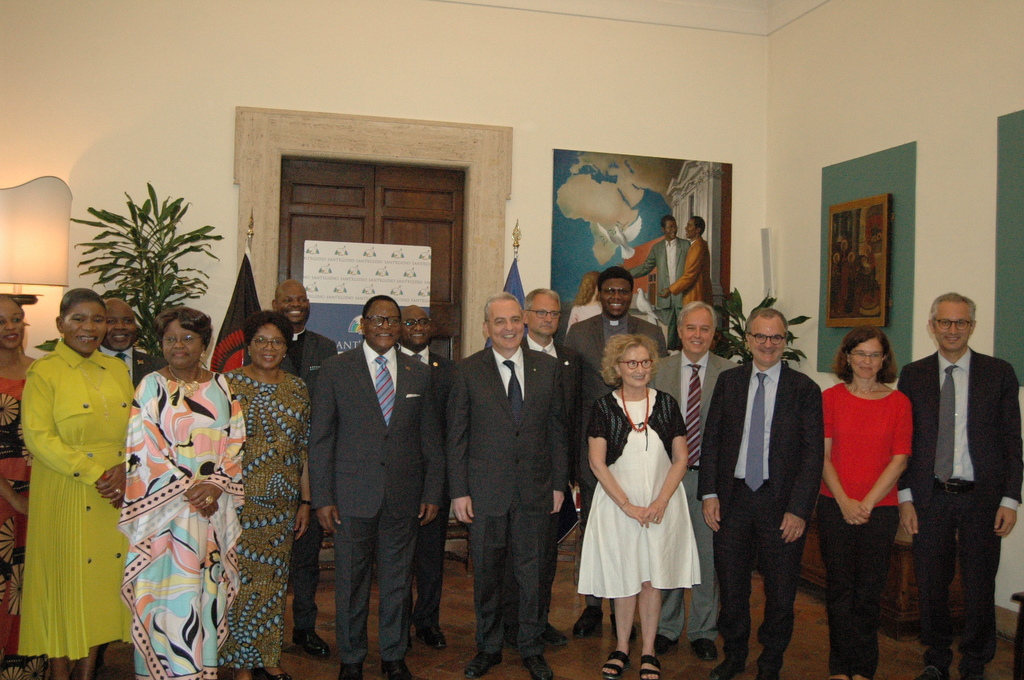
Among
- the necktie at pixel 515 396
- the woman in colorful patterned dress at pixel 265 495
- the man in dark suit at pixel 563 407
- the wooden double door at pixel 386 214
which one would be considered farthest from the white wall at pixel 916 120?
the woman in colorful patterned dress at pixel 265 495

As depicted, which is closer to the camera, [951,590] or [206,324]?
[206,324]

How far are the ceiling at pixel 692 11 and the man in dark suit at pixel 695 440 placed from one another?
3.79 metres

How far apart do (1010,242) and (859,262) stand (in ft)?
4.29

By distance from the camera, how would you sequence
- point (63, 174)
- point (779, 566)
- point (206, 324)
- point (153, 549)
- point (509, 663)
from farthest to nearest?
1. point (63, 174)
2. point (509, 663)
3. point (779, 566)
4. point (206, 324)
5. point (153, 549)

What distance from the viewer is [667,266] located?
7148 mm

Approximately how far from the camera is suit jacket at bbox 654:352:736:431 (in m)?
4.17

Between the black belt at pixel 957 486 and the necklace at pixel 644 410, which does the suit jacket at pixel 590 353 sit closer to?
the necklace at pixel 644 410

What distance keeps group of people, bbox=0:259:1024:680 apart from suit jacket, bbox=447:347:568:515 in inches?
0.4

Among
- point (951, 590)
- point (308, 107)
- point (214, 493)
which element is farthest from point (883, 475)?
point (308, 107)

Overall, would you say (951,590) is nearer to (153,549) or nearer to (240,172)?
(153,549)

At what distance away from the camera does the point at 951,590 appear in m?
4.66

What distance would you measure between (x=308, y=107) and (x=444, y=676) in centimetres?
447

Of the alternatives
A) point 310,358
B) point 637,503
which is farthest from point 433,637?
point 310,358

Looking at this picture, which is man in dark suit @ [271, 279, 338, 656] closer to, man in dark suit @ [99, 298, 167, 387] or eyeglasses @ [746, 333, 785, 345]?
man in dark suit @ [99, 298, 167, 387]
